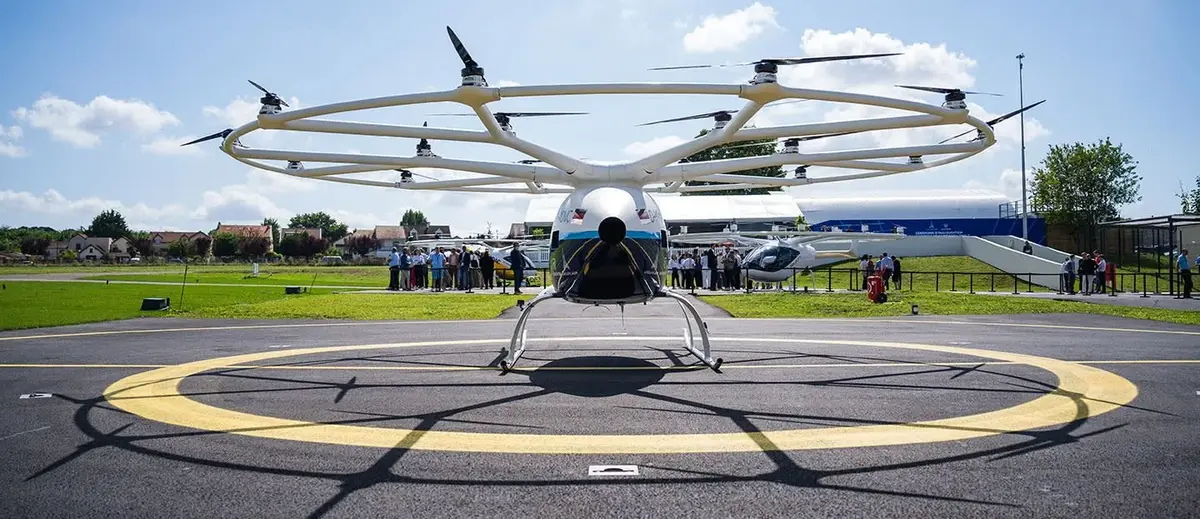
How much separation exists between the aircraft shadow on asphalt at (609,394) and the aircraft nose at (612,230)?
78.7 inches

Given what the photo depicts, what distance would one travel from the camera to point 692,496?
574 centimetres

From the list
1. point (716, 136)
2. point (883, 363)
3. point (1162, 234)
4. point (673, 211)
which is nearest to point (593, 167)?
point (716, 136)

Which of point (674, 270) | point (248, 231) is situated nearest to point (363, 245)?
point (248, 231)

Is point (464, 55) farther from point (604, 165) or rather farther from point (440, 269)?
point (440, 269)

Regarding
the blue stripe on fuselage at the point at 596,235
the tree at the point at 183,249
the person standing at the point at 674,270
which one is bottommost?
the person standing at the point at 674,270

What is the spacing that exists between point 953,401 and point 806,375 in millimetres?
2394

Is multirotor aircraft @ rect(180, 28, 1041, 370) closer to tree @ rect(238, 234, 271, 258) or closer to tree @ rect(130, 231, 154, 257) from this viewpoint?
tree @ rect(238, 234, 271, 258)

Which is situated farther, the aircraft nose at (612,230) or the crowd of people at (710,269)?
the crowd of people at (710,269)

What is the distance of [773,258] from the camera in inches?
1524

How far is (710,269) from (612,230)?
26123mm

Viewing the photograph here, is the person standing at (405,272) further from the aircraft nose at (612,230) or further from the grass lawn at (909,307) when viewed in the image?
the aircraft nose at (612,230)

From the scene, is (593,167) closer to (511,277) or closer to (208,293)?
(208,293)

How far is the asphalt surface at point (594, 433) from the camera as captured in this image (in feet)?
18.4

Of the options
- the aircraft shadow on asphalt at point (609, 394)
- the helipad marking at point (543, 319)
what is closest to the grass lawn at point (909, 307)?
the helipad marking at point (543, 319)
